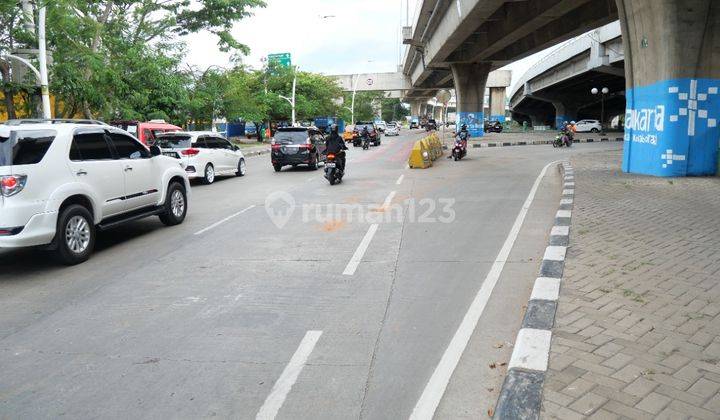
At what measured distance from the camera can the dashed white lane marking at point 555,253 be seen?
675 cm

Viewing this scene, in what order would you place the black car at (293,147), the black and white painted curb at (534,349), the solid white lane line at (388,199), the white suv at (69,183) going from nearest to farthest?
the black and white painted curb at (534,349) < the white suv at (69,183) < the solid white lane line at (388,199) < the black car at (293,147)

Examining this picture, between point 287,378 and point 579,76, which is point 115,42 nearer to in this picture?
point 287,378

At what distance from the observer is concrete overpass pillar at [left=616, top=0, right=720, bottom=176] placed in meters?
13.9

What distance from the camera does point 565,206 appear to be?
10570 mm

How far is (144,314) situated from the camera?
551 cm

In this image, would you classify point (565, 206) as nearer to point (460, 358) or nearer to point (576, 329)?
point (576, 329)

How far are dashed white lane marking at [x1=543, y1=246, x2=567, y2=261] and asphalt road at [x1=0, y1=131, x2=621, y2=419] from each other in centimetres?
35

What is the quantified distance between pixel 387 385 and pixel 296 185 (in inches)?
497

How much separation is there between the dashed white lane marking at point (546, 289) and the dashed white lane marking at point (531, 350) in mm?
852

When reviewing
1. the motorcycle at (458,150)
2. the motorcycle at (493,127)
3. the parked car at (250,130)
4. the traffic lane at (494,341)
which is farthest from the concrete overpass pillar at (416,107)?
the traffic lane at (494,341)

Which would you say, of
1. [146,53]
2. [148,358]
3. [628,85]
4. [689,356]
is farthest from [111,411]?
[146,53]

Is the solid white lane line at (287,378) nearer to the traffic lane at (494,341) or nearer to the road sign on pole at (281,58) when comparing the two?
the traffic lane at (494,341)

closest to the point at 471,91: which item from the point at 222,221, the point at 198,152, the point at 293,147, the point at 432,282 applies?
the point at 293,147

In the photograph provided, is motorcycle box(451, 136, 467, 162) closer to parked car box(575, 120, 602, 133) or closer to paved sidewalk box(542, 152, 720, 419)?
paved sidewalk box(542, 152, 720, 419)
